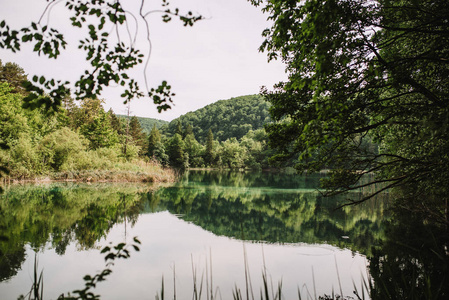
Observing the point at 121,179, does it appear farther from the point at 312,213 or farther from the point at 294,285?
the point at 294,285

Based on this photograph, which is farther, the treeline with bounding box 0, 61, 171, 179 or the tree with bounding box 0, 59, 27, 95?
the tree with bounding box 0, 59, 27, 95

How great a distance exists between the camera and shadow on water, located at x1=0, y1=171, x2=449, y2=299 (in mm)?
6867

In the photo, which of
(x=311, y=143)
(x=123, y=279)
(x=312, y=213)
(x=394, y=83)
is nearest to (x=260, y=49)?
(x=394, y=83)

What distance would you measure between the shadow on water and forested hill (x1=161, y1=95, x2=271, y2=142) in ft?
314

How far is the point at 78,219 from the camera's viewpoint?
1177 centimetres

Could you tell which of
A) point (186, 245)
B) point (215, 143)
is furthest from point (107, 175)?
point (215, 143)

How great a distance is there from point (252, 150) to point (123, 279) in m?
71.9

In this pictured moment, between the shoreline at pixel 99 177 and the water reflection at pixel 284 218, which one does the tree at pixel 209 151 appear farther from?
the water reflection at pixel 284 218

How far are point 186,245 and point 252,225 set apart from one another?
4025mm

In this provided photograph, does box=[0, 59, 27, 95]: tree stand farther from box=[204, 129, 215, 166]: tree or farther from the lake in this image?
box=[204, 129, 215, 166]: tree

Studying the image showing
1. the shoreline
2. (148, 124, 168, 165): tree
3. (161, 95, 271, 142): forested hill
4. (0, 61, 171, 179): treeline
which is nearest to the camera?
(0, 61, 171, 179): treeline

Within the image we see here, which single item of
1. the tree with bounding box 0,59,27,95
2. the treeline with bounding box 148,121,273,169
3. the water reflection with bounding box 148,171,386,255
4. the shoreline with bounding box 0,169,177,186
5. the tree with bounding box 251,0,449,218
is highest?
the tree with bounding box 0,59,27,95

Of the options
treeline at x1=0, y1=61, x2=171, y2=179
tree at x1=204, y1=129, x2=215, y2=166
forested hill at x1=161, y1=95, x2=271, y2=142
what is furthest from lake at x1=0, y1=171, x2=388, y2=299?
forested hill at x1=161, y1=95, x2=271, y2=142

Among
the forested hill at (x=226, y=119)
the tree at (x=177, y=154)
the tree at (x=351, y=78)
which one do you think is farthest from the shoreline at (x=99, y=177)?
the forested hill at (x=226, y=119)
